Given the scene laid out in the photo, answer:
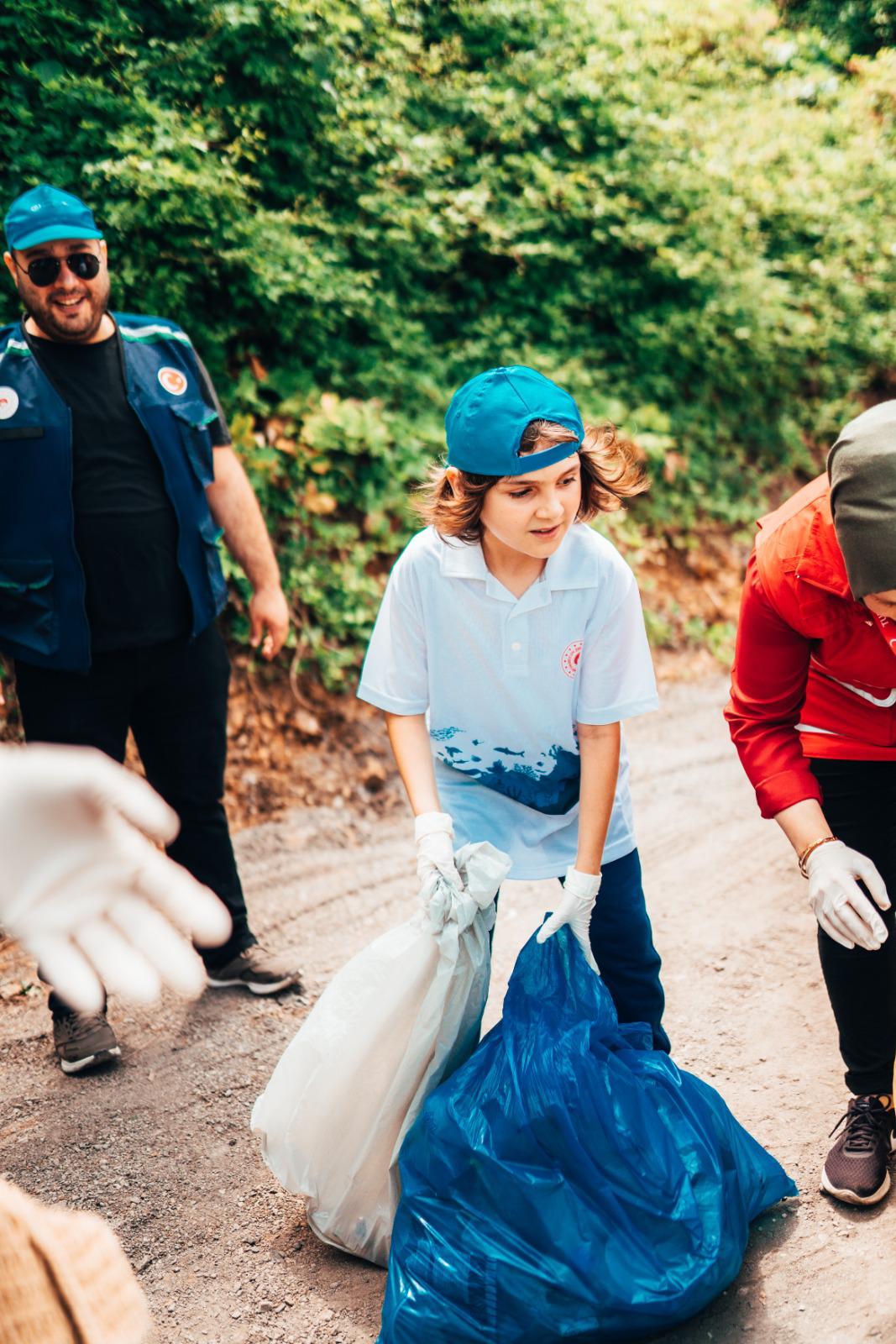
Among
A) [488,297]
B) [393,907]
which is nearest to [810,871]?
[393,907]

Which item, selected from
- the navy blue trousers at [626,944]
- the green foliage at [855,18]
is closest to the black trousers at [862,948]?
the navy blue trousers at [626,944]

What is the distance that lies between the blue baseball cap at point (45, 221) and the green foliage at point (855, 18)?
25.4 feet

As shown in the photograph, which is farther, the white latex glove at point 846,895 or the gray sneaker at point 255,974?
the gray sneaker at point 255,974

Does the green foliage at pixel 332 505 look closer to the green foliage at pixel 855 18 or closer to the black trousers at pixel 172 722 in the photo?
the black trousers at pixel 172 722

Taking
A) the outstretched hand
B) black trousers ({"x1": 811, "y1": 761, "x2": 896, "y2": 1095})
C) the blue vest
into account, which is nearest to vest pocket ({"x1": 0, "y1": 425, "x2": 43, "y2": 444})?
the blue vest

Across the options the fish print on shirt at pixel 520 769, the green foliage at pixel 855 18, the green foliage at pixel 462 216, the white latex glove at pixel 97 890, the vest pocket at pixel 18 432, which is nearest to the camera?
the white latex glove at pixel 97 890

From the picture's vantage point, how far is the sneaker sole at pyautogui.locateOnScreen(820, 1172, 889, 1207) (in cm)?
214

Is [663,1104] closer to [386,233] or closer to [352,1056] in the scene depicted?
[352,1056]

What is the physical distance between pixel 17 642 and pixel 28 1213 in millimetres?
1829

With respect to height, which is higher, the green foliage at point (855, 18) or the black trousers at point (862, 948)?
the green foliage at point (855, 18)

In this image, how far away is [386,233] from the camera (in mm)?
5223

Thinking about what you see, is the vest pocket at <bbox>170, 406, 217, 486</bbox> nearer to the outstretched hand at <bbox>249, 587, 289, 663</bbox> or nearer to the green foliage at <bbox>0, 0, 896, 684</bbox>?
the outstretched hand at <bbox>249, 587, 289, 663</bbox>

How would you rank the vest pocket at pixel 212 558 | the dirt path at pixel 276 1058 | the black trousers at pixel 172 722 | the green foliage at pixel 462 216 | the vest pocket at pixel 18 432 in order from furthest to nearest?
the green foliage at pixel 462 216, the vest pocket at pixel 212 558, the black trousers at pixel 172 722, the vest pocket at pixel 18 432, the dirt path at pixel 276 1058

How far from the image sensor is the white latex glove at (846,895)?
194 centimetres
